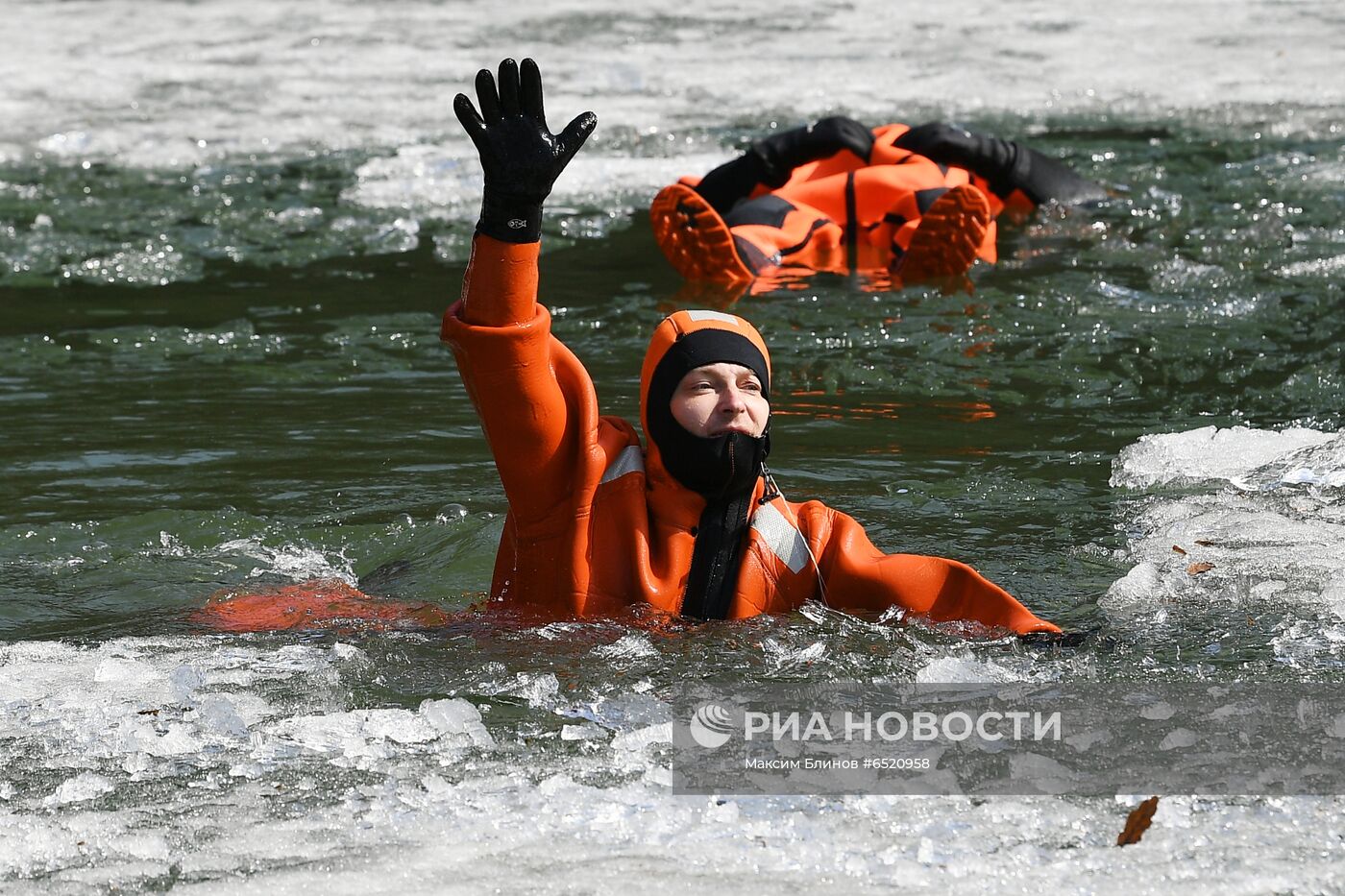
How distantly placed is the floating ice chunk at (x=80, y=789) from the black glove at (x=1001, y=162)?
19.9ft

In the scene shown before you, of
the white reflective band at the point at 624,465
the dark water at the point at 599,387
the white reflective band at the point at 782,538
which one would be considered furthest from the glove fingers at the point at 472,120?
the dark water at the point at 599,387

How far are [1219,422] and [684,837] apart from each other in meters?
3.64

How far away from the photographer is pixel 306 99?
40.3ft

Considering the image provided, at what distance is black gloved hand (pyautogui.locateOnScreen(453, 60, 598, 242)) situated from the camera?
3760 millimetres

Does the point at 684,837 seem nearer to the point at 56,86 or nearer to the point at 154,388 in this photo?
the point at 154,388

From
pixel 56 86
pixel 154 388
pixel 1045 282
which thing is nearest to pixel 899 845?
pixel 154 388

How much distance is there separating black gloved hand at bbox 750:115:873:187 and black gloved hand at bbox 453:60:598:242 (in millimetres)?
4821

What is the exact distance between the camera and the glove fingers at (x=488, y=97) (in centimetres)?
375

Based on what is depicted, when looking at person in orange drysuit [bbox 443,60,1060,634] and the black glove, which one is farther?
the black glove

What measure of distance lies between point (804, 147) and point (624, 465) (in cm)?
463

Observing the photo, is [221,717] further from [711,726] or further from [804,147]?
[804,147]

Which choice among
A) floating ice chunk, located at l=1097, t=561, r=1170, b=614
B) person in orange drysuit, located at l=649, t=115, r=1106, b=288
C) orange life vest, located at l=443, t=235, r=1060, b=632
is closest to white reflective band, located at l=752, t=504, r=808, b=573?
orange life vest, located at l=443, t=235, r=1060, b=632

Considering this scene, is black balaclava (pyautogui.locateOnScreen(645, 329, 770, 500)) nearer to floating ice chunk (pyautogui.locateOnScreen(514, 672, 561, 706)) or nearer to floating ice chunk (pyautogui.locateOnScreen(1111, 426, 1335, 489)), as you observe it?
floating ice chunk (pyautogui.locateOnScreen(514, 672, 561, 706))

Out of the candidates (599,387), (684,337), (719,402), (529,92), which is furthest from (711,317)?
(599,387)
